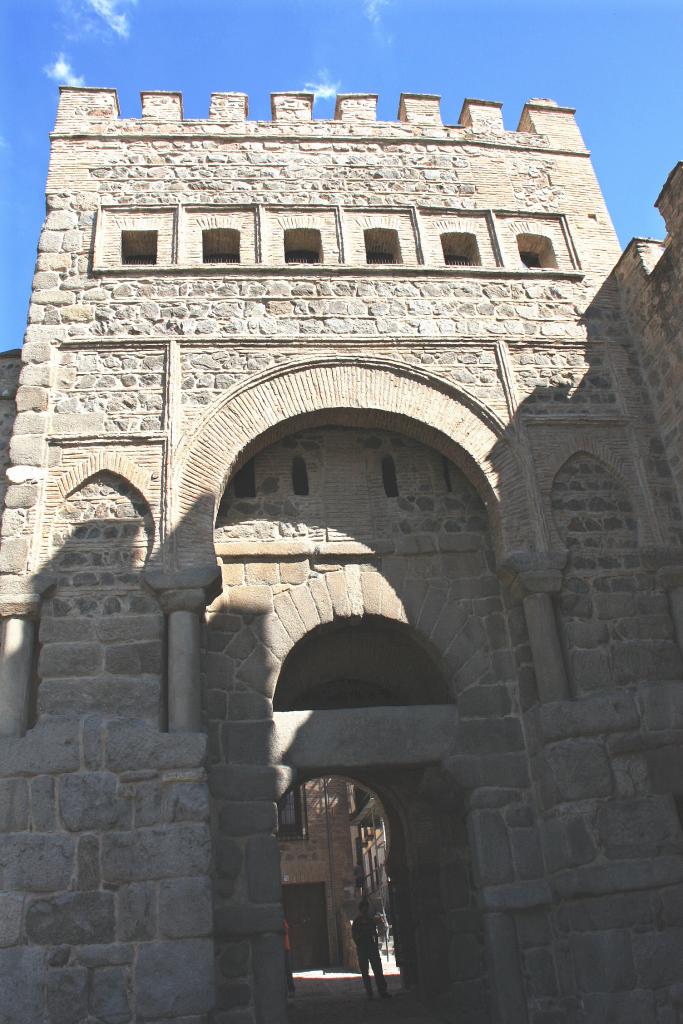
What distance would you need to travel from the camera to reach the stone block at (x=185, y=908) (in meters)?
5.21

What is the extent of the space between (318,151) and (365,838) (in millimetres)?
18444

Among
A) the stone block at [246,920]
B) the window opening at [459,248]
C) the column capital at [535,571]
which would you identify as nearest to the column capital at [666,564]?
the column capital at [535,571]

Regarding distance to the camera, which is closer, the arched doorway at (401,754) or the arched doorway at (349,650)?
the arched doorway at (349,650)

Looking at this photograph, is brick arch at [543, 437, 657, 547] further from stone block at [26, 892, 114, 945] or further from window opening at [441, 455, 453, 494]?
stone block at [26, 892, 114, 945]

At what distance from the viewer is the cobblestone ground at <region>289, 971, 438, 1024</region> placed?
7.76 m

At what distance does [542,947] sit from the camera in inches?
235

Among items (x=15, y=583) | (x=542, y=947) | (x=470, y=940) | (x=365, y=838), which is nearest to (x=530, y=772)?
(x=542, y=947)

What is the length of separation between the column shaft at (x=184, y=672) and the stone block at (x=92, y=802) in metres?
0.57

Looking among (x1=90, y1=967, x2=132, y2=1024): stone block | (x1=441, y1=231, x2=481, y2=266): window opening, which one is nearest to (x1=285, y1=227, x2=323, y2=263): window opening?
(x1=441, y1=231, x2=481, y2=266): window opening

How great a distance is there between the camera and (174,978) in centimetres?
512

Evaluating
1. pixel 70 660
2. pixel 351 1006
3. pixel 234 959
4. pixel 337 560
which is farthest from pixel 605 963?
pixel 351 1006

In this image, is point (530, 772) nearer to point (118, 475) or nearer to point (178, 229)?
point (118, 475)

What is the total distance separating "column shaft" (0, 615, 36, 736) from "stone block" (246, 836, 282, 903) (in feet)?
6.07

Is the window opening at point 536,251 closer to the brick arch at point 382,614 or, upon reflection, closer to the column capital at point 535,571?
the column capital at point 535,571
